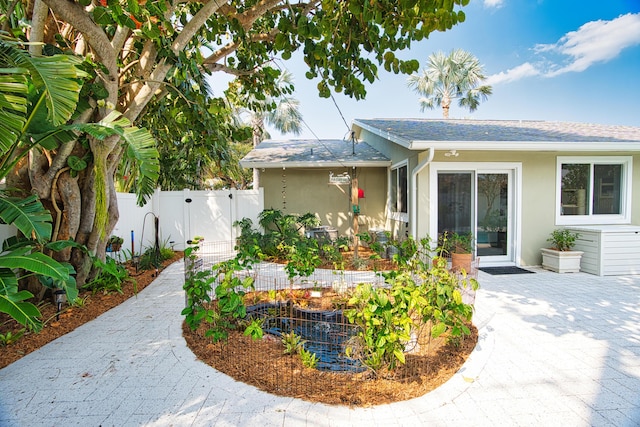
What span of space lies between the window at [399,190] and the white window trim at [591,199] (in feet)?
11.1

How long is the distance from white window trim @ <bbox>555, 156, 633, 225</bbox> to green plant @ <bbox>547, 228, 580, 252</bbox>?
1.20 feet

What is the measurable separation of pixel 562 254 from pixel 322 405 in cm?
646

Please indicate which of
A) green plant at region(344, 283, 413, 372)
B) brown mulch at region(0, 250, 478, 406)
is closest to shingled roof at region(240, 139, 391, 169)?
brown mulch at region(0, 250, 478, 406)

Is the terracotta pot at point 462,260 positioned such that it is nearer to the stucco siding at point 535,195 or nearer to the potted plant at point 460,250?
the potted plant at point 460,250

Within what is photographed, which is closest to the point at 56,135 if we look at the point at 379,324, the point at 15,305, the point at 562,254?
the point at 15,305

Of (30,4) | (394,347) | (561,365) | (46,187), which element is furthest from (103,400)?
(30,4)

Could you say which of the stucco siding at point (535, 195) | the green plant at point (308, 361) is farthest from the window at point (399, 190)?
the green plant at point (308, 361)

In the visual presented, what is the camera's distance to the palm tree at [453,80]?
18781mm

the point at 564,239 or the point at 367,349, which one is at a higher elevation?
the point at 564,239

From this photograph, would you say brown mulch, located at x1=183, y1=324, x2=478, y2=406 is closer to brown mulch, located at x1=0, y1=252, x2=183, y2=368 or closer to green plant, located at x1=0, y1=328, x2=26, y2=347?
brown mulch, located at x1=0, y1=252, x2=183, y2=368

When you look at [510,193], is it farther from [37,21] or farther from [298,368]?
[37,21]

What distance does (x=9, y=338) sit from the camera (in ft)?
10.7

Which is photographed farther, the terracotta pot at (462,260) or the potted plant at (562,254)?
the potted plant at (562,254)

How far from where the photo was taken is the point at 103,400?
7.83 ft
